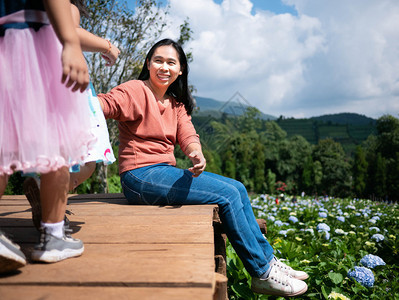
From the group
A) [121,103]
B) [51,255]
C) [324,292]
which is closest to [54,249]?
[51,255]

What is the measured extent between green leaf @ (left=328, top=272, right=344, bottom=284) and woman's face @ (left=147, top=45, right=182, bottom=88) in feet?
5.71

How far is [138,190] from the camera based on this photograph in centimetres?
226

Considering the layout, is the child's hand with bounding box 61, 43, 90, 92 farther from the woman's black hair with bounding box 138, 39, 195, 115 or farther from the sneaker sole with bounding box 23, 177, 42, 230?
the woman's black hair with bounding box 138, 39, 195, 115

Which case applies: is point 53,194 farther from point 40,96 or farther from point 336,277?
point 336,277

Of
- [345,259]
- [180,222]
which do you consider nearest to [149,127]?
[180,222]

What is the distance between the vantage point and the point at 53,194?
1.36 meters

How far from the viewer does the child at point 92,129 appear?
4.89ft

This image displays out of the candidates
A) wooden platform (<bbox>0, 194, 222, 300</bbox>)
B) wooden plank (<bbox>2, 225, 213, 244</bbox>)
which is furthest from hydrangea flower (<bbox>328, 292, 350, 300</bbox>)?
wooden plank (<bbox>2, 225, 213, 244</bbox>)

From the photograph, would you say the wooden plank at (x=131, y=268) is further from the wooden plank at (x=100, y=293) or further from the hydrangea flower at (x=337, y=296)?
the hydrangea flower at (x=337, y=296)

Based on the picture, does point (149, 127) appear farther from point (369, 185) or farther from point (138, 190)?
point (369, 185)

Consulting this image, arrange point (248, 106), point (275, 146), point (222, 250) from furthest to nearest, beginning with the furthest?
1. point (248, 106)
2. point (275, 146)
3. point (222, 250)

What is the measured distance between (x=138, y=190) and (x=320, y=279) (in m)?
1.41

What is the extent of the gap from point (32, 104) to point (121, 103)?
974 mm

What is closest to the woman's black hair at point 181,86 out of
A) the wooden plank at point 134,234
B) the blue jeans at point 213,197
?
the blue jeans at point 213,197
